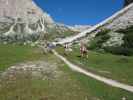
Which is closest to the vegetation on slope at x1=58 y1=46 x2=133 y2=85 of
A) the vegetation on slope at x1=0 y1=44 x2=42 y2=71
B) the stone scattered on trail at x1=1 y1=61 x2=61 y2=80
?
the stone scattered on trail at x1=1 y1=61 x2=61 y2=80

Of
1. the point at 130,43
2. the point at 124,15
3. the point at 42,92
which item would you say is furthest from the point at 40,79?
the point at 124,15

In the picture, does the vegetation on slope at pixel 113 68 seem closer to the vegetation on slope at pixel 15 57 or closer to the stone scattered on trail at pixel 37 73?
the stone scattered on trail at pixel 37 73

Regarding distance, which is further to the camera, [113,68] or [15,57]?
[15,57]

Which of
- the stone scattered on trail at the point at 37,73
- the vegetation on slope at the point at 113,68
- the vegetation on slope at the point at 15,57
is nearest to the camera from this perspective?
the stone scattered on trail at the point at 37,73

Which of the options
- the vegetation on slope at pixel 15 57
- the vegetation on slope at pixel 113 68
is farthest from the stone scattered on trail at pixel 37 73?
the vegetation on slope at pixel 15 57

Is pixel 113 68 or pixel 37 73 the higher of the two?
pixel 37 73

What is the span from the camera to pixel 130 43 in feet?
303

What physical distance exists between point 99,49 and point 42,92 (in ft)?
213

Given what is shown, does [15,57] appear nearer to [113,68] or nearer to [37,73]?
[113,68]

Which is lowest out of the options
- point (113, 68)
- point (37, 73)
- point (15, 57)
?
point (113, 68)

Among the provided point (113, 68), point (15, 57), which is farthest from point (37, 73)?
point (15, 57)

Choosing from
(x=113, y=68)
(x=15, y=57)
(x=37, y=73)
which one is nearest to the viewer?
(x=37, y=73)

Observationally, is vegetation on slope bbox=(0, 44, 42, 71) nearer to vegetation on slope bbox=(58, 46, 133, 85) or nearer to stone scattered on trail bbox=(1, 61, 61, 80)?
vegetation on slope bbox=(58, 46, 133, 85)

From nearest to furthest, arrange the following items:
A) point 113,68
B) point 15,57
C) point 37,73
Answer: point 37,73 < point 113,68 < point 15,57
